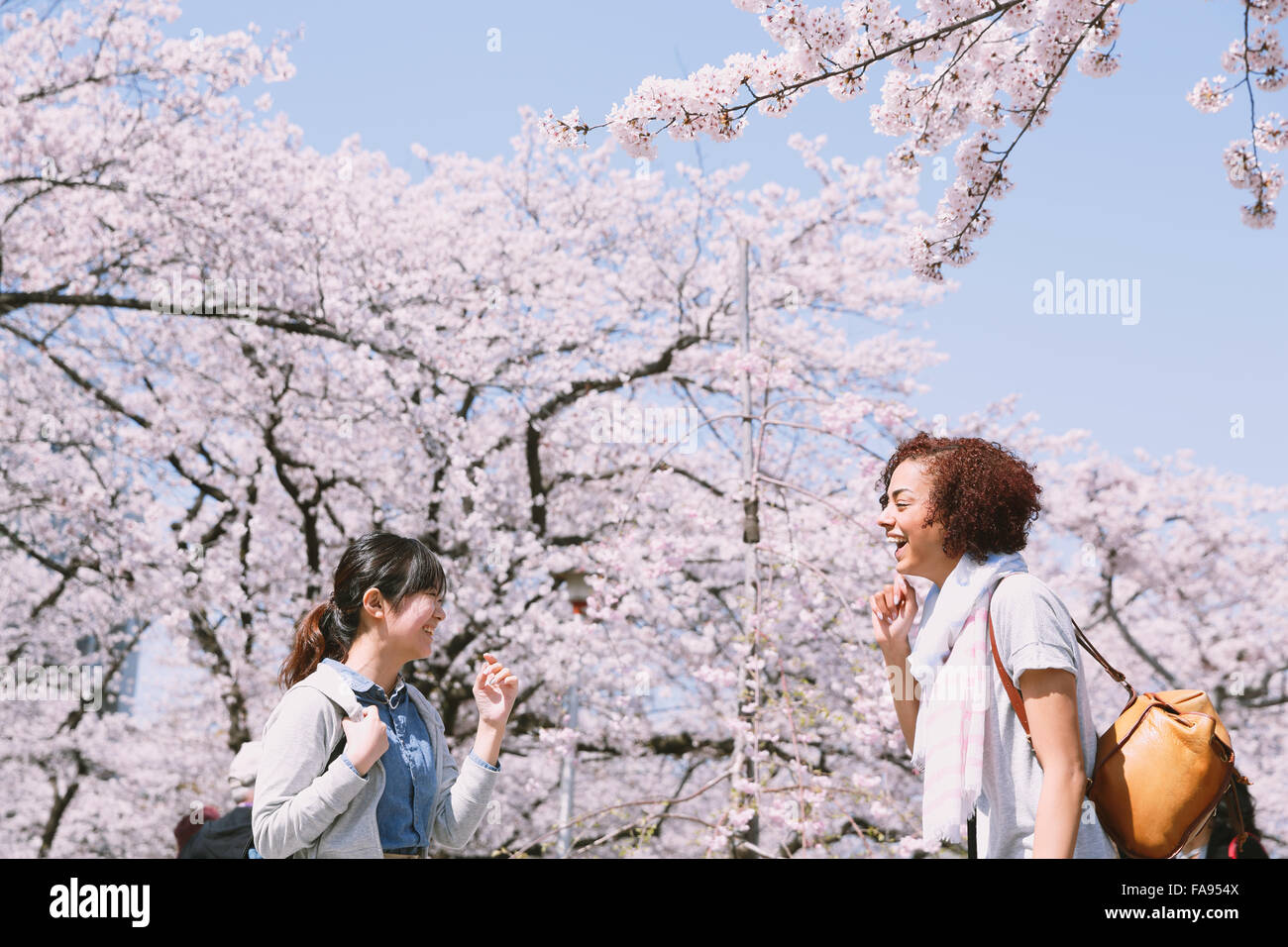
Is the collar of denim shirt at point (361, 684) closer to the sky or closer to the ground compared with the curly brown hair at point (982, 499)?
closer to the ground

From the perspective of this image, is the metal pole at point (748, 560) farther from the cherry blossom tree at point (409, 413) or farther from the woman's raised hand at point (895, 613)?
the woman's raised hand at point (895, 613)

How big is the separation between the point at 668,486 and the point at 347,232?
13.3 ft

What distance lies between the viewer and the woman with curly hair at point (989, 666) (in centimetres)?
169

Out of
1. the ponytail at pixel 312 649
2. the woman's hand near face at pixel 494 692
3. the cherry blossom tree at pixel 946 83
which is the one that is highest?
the cherry blossom tree at pixel 946 83

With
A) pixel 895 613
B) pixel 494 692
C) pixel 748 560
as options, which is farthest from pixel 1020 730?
pixel 748 560

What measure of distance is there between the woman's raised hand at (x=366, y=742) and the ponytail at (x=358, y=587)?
0.32 meters

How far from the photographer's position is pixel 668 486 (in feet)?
34.7

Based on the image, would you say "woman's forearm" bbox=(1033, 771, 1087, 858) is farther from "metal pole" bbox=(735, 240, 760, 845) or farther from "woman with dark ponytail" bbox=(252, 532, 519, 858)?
"metal pole" bbox=(735, 240, 760, 845)

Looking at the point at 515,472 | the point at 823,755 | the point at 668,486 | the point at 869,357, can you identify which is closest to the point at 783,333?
the point at 869,357

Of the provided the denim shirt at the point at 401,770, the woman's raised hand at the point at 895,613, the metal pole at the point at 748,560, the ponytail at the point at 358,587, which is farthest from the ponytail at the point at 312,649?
the metal pole at the point at 748,560

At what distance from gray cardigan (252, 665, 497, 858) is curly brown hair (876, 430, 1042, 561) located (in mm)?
1226

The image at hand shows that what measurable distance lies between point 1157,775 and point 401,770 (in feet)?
4.68

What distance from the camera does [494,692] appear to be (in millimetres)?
2209
